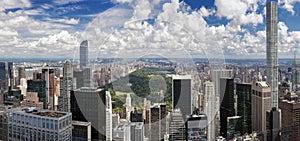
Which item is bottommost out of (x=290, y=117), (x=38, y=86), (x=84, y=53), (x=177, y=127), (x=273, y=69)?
(x=290, y=117)

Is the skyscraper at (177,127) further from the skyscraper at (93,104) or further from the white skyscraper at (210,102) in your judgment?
the skyscraper at (93,104)

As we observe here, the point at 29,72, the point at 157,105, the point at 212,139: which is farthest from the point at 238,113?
the point at 29,72

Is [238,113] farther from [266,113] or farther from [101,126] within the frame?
[101,126]

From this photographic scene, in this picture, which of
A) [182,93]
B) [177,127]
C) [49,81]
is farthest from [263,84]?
[49,81]

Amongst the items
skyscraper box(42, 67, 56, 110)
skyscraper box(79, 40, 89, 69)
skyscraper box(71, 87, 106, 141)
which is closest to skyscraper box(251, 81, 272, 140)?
skyscraper box(71, 87, 106, 141)

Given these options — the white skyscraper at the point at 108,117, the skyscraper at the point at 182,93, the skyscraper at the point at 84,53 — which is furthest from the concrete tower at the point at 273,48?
the skyscraper at the point at 84,53

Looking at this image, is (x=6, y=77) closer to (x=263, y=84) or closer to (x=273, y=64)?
(x=263, y=84)
